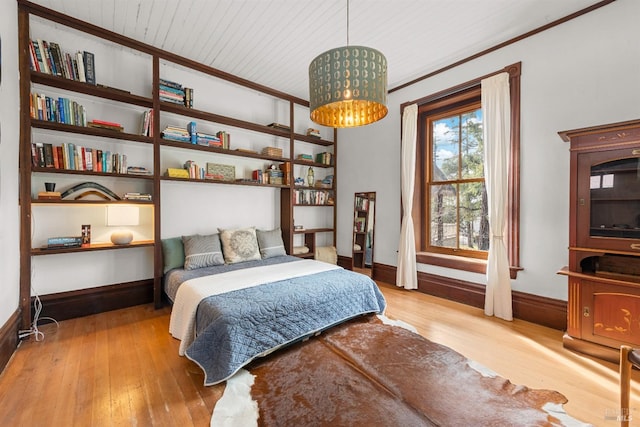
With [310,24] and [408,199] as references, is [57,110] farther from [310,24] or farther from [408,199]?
[408,199]

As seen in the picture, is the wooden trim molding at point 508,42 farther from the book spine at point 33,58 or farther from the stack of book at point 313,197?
the book spine at point 33,58

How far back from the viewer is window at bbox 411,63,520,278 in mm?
2885

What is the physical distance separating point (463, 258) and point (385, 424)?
8.12ft

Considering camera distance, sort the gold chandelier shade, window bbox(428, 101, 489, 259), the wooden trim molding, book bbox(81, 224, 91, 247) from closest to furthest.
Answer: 1. the gold chandelier shade
2. the wooden trim molding
3. book bbox(81, 224, 91, 247)
4. window bbox(428, 101, 489, 259)

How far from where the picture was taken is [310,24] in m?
2.65

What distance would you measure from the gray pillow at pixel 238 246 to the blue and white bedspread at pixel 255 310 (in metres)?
0.51

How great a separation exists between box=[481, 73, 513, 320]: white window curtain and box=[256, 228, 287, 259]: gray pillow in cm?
252

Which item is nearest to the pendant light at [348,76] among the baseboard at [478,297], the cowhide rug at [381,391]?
the cowhide rug at [381,391]

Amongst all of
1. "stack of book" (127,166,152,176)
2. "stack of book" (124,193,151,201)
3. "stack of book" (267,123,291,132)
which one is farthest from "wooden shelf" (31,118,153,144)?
"stack of book" (267,123,291,132)

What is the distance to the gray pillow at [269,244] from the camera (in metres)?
3.68

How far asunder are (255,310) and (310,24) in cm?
264

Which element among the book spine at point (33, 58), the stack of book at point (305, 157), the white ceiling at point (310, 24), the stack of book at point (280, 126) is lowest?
the stack of book at point (305, 157)

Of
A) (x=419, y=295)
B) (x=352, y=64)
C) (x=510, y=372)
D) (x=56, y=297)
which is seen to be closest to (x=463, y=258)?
(x=419, y=295)

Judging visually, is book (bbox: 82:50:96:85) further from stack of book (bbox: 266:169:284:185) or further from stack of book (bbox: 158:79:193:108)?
stack of book (bbox: 266:169:284:185)
